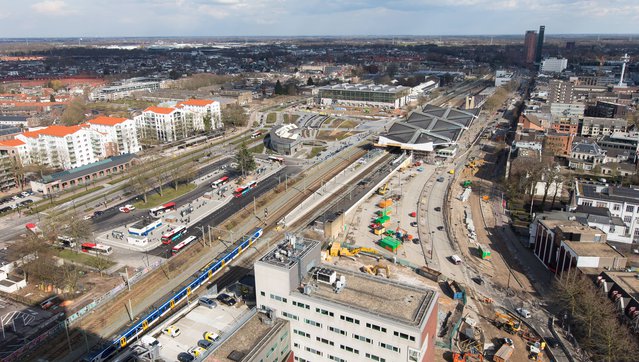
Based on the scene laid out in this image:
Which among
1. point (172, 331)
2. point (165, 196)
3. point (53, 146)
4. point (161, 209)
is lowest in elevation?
point (165, 196)

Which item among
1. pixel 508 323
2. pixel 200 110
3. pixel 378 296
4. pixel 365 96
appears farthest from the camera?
pixel 365 96

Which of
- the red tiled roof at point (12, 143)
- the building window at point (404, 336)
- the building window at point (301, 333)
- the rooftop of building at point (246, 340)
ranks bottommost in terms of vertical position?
the building window at point (301, 333)

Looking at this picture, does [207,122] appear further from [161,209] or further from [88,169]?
[161,209]

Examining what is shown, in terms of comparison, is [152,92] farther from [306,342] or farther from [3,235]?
[306,342]

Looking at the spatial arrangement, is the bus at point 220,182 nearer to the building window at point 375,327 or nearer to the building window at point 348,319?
the building window at point 348,319

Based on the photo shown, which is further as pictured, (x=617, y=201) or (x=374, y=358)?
(x=617, y=201)

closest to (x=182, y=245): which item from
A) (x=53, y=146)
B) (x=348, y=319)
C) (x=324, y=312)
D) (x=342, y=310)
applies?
(x=324, y=312)

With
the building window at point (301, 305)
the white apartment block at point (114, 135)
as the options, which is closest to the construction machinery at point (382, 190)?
the building window at point (301, 305)
